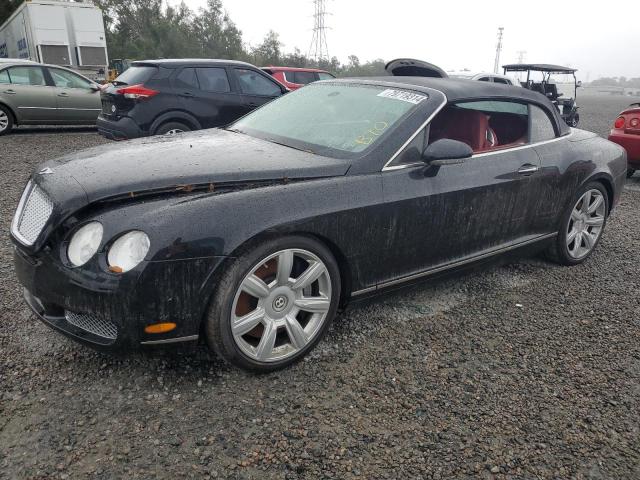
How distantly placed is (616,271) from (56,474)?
4192mm

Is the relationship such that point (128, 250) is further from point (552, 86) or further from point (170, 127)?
point (552, 86)

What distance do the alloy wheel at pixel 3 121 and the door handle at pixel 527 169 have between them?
9.94m

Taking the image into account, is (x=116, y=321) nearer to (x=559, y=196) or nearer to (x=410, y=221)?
(x=410, y=221)

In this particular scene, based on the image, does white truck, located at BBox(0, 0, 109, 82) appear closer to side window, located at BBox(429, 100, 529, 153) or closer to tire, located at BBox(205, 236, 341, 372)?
side window, located at BBox(429, 100, 529, 153)

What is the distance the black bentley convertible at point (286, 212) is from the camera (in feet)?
7.14

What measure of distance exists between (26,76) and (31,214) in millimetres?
9170

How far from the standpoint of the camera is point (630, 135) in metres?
6.88

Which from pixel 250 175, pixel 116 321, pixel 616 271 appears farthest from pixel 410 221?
pixel 616 271

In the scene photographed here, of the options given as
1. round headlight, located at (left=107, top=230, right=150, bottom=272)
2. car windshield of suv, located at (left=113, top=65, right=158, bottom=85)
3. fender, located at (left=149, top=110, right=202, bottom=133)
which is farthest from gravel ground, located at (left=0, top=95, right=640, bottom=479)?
car windshield of suv, located at (left=113, top=65, right=158, bottom=85)

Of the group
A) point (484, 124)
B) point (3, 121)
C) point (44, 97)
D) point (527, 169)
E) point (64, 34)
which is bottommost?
point (3, 121)

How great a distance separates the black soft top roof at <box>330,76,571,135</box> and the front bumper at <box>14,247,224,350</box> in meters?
1.88

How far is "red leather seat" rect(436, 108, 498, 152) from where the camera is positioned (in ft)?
10.5

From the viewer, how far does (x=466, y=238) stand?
322 centimetres

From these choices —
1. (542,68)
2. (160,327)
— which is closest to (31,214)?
(160,327)
